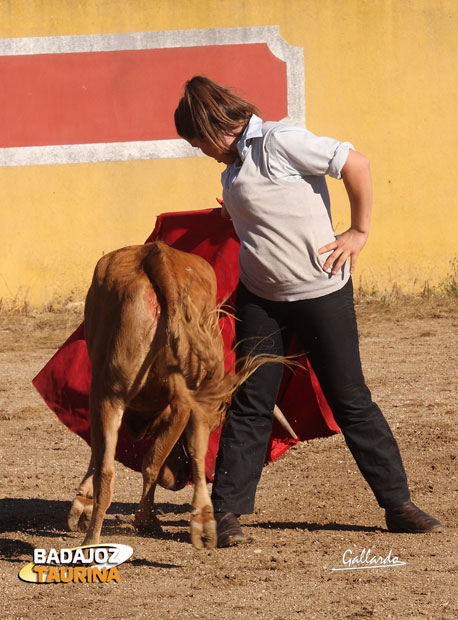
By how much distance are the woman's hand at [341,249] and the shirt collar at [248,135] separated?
47 centimetres

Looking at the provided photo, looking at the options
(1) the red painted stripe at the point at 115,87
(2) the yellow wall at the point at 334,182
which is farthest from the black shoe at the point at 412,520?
(1) the red painted stripe at the point at 115,87

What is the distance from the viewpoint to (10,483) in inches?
204

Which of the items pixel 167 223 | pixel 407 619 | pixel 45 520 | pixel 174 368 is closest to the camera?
pixel 407 619

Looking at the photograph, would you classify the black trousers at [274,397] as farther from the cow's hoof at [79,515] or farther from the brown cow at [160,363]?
the cow's hoof at [79,515]

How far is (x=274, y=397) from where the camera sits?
4.04m

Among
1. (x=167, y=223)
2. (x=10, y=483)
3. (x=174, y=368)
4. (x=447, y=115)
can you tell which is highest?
(x=447, y=115)

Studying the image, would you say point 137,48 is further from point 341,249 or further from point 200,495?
point 200,495

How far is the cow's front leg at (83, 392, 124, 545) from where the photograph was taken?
3.54 metres

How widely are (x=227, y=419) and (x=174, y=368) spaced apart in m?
0.56

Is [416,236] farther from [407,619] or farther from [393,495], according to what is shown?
[407,619]

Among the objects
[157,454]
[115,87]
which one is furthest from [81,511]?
[115,87]

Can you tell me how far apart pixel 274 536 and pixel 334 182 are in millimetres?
7277

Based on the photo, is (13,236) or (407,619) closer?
(407,619)

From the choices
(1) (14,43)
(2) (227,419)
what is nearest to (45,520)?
(2) (227,419)
